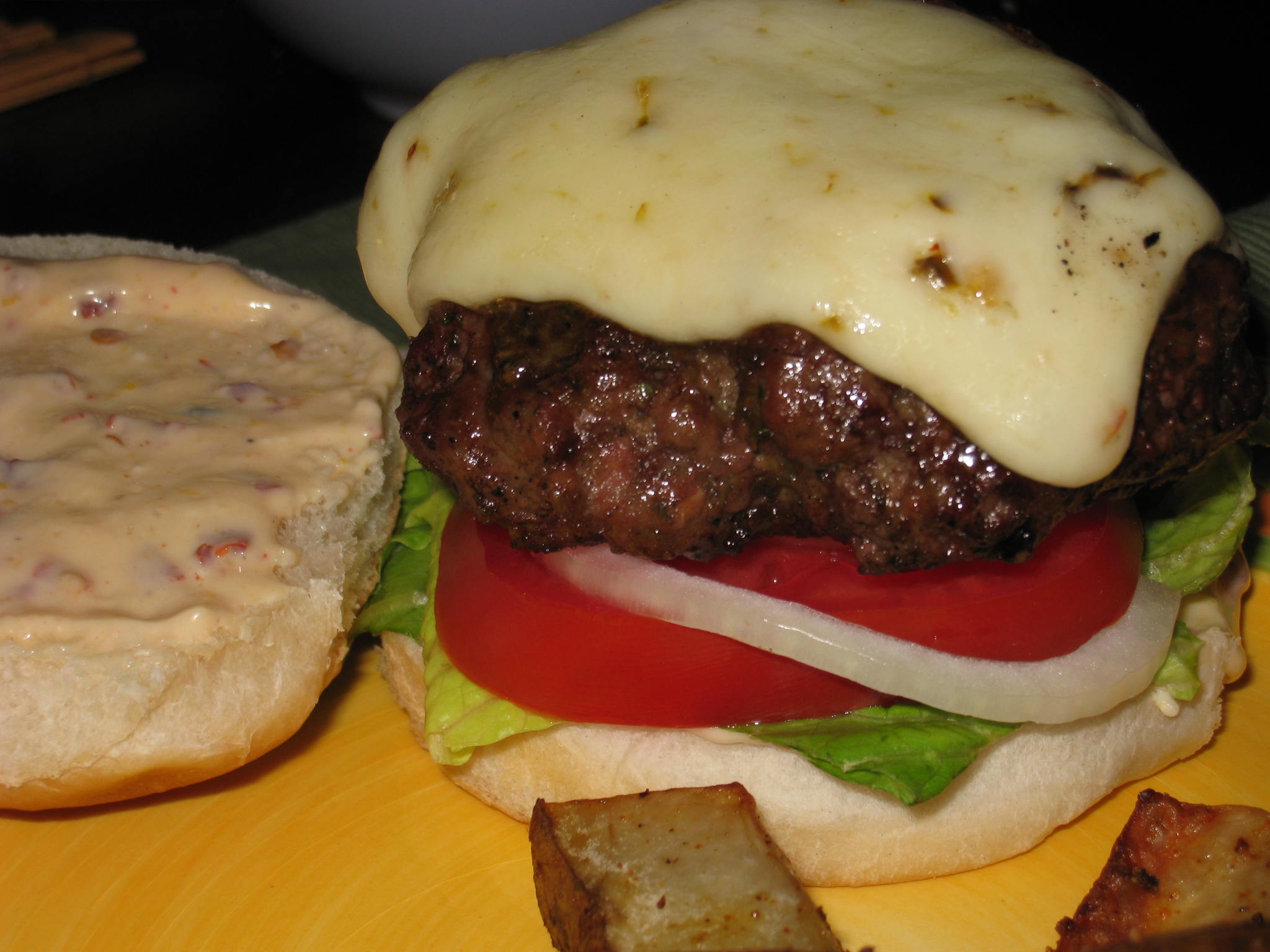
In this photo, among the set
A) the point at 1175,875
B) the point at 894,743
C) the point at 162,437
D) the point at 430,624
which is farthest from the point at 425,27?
the point at 1175,875

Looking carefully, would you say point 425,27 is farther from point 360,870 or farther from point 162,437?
point 360,870

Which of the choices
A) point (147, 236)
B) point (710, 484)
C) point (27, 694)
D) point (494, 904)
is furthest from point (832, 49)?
point (147, 236)

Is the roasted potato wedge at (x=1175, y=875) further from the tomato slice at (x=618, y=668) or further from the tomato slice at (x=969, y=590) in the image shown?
the tomato slice at (x=618, y=668)

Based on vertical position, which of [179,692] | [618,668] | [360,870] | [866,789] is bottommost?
[360,870]

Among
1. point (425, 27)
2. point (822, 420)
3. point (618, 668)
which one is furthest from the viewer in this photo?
point (425, 27)

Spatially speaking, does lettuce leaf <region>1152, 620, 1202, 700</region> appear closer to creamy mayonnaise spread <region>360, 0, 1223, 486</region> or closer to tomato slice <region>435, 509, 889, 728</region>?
tomato slice <region>435, 509, 889, 728</region>

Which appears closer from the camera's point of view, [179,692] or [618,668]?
[618,668]

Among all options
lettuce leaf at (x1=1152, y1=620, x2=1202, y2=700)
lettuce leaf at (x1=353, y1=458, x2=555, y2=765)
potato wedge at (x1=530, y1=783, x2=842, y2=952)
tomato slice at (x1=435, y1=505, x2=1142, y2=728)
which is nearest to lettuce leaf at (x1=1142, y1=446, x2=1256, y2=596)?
lettuce leaf at (x1=1152, y1=620, x2=1202, y2=700)
